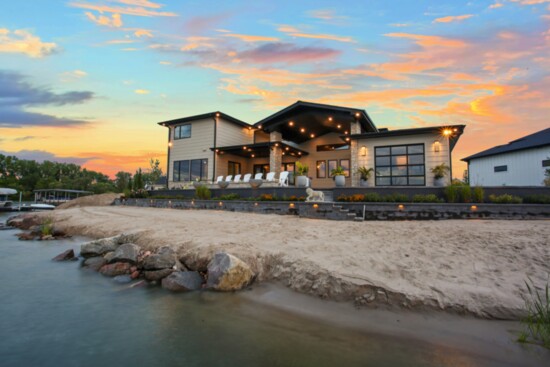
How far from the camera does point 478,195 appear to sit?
33.7 feet

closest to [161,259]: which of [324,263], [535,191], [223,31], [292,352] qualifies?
[324,263]

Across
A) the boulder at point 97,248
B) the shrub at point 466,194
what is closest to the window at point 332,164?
the shrub at point 466,194

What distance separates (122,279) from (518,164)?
23.8m

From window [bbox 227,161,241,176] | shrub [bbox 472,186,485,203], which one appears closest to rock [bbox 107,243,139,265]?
shrub [bbox 472,186,485,203]

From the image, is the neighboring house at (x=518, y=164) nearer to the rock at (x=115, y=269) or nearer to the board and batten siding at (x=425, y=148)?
the board and batten siding at (x=425, y=148)

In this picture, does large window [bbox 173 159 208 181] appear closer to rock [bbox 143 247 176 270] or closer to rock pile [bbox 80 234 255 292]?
rock pile [bbox 80 234 255 292]

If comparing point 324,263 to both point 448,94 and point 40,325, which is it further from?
point 448,94

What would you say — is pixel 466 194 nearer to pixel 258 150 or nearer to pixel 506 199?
pixel 506 199

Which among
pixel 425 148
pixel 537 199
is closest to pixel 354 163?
pixel 425 148

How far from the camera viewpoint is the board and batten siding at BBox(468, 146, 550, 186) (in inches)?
656

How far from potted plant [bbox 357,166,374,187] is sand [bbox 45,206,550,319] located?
7.35 m

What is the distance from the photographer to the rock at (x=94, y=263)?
22.8 feet

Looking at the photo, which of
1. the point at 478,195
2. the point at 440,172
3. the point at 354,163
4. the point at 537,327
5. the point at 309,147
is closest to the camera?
the point at 537,327

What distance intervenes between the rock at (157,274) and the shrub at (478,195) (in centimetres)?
1121
